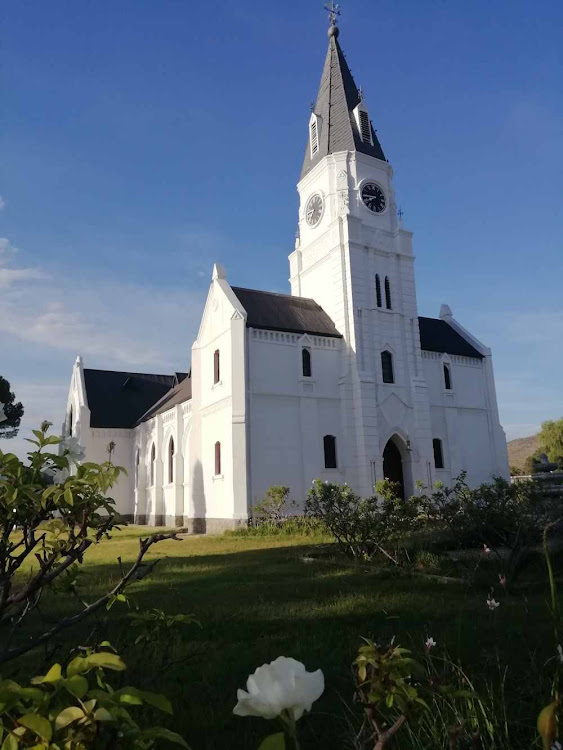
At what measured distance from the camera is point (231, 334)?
24562 mm

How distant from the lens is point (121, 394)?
4156 cm

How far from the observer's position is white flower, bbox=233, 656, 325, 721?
56.3 inches

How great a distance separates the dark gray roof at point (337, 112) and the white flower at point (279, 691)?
31502mm

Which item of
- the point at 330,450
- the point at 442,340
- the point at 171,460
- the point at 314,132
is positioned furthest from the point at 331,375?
the point at 314,132

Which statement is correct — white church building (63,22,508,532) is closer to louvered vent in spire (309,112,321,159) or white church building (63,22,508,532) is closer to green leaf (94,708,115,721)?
louvered vent in spire (309,112,321,159)

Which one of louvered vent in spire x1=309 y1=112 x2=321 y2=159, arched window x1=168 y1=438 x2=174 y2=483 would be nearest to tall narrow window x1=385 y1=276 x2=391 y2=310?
louvered vent in spire x1=309 y1=112 x2=321 y2=159

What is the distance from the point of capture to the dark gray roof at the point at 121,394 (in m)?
39.1

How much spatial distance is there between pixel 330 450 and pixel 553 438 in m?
51.5

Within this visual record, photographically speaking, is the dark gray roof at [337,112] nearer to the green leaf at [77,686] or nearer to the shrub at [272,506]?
the shrub at [272,506]

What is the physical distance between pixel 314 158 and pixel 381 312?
10.4 meters

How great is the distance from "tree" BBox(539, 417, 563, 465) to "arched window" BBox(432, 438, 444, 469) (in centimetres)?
4345

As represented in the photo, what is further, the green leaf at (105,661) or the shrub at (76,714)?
the green leaf at (105,661)

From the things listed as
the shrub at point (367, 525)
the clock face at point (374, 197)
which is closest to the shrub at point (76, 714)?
the shrub at point (367, 525)

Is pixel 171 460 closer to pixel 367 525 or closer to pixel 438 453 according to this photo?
pixel 438 453
